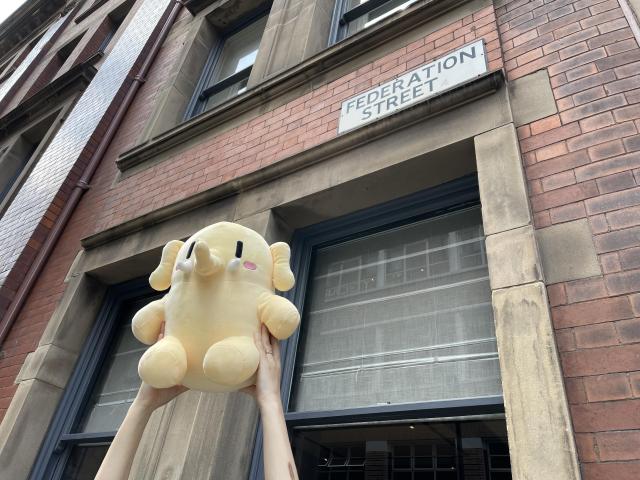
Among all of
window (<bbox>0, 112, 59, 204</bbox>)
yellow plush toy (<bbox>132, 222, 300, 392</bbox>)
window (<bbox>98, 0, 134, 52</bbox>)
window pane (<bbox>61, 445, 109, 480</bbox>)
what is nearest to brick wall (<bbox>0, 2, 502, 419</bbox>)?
window pane (<bbox>61, 445, 109, 480</bbox>)

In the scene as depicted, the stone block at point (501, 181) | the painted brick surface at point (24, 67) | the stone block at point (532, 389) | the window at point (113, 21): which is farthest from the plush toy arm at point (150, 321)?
the painted brick surface at point (24, 67)

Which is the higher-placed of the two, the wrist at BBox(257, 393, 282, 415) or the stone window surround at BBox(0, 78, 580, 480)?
the stone window surround at BBox(0, 78, 580, 480)

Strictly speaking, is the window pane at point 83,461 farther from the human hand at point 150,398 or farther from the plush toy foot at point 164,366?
the plush toy foot at point 164,366

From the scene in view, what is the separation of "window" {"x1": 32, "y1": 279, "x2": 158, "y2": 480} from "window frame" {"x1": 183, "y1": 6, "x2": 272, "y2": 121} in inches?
92.1

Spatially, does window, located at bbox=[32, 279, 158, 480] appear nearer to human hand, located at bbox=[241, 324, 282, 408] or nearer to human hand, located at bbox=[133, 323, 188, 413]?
human hand, located at bbox=[133, 323, 188, 413]

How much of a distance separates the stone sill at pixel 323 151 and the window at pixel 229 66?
2.03 metres

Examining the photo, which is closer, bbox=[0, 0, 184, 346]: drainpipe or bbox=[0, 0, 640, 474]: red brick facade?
bbox=[0, 0, 640, 474]: red brick facade

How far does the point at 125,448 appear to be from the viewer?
4.55 feet

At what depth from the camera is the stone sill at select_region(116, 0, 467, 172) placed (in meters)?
3.53

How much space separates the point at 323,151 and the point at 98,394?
2682 millimetres

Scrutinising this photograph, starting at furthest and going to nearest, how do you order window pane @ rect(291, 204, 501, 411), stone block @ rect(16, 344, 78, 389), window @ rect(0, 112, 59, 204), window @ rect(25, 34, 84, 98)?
1. window @ rect(25, 34, 84, 98)
2. window @ rect(0, 112, 59, 204)
3. stone block @ rect(16, 344, 78, 389)
4. window pane @ rect(291, 204, 501, 411)

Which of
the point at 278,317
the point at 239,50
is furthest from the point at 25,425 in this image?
the point at 239,50

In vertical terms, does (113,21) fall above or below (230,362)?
above

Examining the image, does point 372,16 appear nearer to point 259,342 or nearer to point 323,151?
point 323,151
